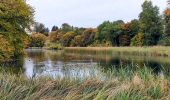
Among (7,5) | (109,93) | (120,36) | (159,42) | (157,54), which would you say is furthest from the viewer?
(120,36)

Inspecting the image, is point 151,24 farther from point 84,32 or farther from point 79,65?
point 79,65

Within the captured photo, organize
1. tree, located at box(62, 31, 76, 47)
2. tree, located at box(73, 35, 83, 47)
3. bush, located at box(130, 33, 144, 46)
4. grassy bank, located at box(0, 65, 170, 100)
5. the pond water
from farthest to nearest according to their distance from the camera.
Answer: tree, located at box(62, 31, 76, 47) → tree, located at box(73, 35, 83, 47) → bush, located at box(130, 33, 144, 46) → the pond water → grassy bank, located at box(0, 65, 170, 100)

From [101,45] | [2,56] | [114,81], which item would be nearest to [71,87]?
[114,81]

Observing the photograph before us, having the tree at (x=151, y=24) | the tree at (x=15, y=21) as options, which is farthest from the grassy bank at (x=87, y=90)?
the tree at (x=151, y=24)

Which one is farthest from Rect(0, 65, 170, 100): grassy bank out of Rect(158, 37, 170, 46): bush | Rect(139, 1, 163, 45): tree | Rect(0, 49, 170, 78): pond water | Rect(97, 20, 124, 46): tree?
Rect(97, 20, 124, 46): tree

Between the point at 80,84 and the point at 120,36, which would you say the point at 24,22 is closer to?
the point at 80,84

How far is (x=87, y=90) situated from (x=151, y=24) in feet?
193

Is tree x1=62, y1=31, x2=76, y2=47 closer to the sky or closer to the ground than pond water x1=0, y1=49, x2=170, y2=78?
closer to the sky

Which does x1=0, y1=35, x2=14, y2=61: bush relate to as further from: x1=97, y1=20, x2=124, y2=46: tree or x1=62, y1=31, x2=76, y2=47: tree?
x1=62, y1=31, x2=76, y2=47: tree

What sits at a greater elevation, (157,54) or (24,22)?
(24,22)

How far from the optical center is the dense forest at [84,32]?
113ft

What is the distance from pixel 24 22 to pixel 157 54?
54.5 feet

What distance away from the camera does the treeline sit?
66000 millimetres

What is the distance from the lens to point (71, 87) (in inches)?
368
